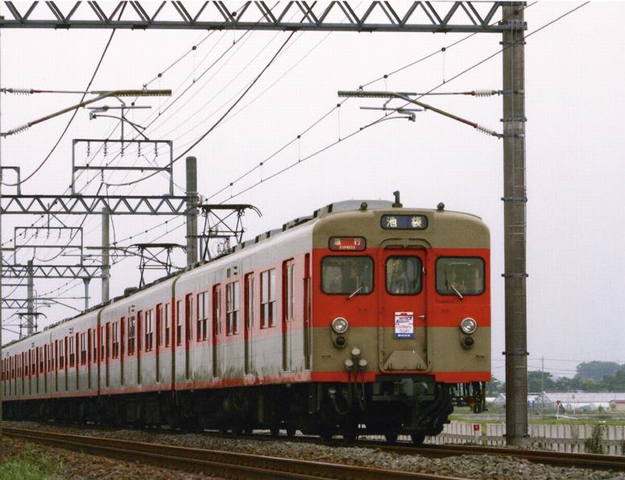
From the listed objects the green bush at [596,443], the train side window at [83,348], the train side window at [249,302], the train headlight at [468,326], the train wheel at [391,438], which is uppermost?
the train side window at [249,302]

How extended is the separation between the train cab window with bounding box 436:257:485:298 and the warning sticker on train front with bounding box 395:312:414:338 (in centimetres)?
62

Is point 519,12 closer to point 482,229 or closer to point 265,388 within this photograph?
point 482,229

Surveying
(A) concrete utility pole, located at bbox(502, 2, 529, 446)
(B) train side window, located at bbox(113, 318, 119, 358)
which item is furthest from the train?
(B) train side window, located at bbox(113, 318, 119, 358)

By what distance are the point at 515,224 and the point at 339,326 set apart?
4.50 metres

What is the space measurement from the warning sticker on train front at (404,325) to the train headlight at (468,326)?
72 cm

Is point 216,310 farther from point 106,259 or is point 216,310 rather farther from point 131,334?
point 106,259

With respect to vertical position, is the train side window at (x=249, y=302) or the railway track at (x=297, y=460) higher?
the train side window at (x=249, y=302)

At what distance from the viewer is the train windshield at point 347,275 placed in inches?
763

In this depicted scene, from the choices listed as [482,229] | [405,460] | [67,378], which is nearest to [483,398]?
[482,229]

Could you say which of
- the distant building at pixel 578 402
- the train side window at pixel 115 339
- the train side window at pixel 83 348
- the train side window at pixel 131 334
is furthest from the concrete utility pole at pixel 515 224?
the distant building at pixel 578 402

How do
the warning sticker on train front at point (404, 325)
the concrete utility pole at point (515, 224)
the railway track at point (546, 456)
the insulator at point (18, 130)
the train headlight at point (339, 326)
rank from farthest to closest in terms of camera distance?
the insulator at point (18, 130), the concrete utility pole at point (515, 224), the warning sticker on train front at point (404, 325), the train headlight at point (339, 326), the railway track at point (546, 456)

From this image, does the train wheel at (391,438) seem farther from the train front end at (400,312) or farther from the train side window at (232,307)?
the train side window at (232,307)

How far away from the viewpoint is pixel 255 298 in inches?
884

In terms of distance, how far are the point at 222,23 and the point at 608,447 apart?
31.9ft
